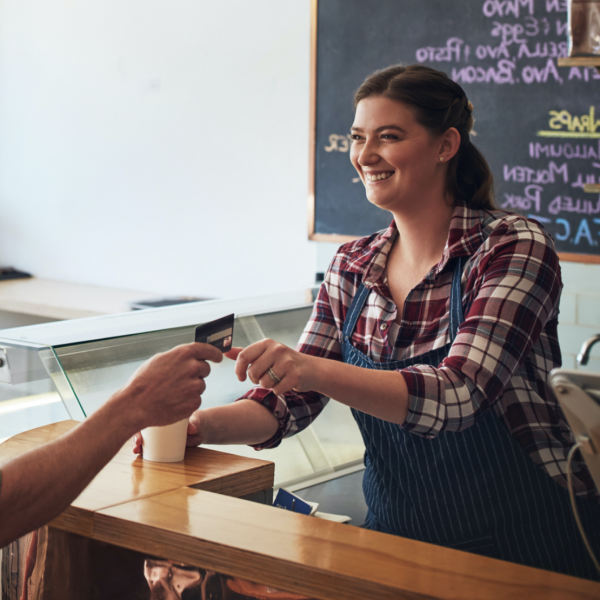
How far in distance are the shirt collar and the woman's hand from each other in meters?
0.34

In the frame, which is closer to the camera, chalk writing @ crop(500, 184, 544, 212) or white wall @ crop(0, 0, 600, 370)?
chalk writing @ crop(500, 184, 544, 212)

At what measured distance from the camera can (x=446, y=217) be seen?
1.38m

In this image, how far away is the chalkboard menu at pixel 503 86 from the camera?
7.55 feet

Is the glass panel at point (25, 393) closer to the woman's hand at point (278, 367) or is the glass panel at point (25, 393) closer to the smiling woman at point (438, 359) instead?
the smiling woman at point (438, 359)

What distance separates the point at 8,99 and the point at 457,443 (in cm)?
375

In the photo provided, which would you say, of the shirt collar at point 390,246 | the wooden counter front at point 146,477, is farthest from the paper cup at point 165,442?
the shirt collar at point 390,246

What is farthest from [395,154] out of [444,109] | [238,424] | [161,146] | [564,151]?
[161,146]

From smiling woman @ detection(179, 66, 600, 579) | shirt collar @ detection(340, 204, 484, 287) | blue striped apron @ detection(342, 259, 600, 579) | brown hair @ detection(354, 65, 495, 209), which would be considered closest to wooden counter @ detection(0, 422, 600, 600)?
smiling woman @ detection(179, 66, 600, 579)

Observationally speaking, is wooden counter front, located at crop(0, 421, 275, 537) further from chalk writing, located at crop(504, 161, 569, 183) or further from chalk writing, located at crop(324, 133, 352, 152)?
chalk writing, located at crop(324, 133, 352, 152)

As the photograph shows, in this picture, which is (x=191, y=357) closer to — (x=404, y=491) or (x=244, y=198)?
(x=404, y=491)

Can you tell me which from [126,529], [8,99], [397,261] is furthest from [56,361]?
[8,99]

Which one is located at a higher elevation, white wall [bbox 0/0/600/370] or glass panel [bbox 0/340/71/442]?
white wall [bbox 0/0/600/370]

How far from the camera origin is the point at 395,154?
52.5 inches

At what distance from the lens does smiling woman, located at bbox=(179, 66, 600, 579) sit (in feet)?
3.63
